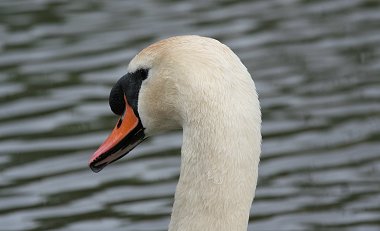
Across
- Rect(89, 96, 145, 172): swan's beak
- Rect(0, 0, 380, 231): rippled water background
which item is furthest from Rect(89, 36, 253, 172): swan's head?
Rect(0, 0, 380, 231): rippled water background

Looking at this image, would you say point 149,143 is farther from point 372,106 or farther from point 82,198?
point 372,106

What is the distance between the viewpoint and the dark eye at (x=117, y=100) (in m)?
6.43

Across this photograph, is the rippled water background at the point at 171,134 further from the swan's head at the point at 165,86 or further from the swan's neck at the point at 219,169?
the swan's neck at the point at 219,169

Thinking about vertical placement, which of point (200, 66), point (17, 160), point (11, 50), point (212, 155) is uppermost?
point (11, 50)

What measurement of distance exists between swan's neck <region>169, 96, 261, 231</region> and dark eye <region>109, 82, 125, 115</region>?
2.95 ft

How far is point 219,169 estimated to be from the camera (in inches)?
216

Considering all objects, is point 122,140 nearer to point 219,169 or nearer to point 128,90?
point 128,90

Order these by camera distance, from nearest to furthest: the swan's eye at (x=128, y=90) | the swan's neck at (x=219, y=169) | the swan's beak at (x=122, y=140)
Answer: the swan's neck at (x=219, y=169)
the swan's eye at (x=128, y=90)
the swan's beak at (x=122, y=140)

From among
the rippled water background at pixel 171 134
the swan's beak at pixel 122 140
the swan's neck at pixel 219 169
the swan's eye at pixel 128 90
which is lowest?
the swan's neck at pixel 219 169

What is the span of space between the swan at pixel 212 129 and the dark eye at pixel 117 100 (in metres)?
0.64

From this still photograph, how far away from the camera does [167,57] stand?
5.75 metres

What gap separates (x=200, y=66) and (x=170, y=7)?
8761 millimetres

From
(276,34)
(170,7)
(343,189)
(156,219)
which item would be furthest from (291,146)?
(170,7)

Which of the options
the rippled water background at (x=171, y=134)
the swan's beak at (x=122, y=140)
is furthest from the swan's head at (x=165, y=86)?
the rippled water background at (x=171, y=134)
